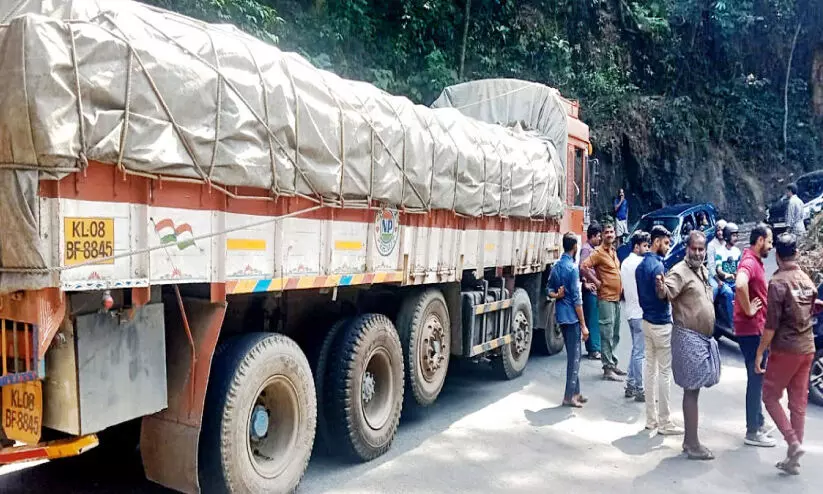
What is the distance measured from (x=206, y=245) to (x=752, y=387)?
487cm

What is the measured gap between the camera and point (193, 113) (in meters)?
3.71

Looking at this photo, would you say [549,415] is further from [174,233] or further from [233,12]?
[233,12]

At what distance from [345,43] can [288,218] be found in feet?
37.2

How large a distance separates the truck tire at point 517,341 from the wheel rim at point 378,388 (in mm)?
2594

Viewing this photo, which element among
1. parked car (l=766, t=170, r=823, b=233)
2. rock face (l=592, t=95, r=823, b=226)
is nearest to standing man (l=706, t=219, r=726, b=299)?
parked car (l=766, t=170, r=823, b=233)

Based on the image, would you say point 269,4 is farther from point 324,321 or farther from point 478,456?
point 478,456

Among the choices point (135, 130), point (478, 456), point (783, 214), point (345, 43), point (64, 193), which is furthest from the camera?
point (783, 214)

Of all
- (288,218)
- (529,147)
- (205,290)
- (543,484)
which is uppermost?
(529,147)

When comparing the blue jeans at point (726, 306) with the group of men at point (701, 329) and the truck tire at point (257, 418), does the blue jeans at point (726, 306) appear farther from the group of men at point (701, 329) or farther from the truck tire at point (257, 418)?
the truck tire at point (257, 418)

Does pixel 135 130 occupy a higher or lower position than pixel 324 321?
higher

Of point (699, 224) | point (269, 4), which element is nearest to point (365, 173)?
point (269, 4)

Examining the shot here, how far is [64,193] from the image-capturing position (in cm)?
306

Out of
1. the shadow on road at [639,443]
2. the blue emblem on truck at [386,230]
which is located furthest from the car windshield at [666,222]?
the blue emblem on truck at [386,230]

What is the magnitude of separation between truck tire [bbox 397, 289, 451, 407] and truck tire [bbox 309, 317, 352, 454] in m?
0.94
